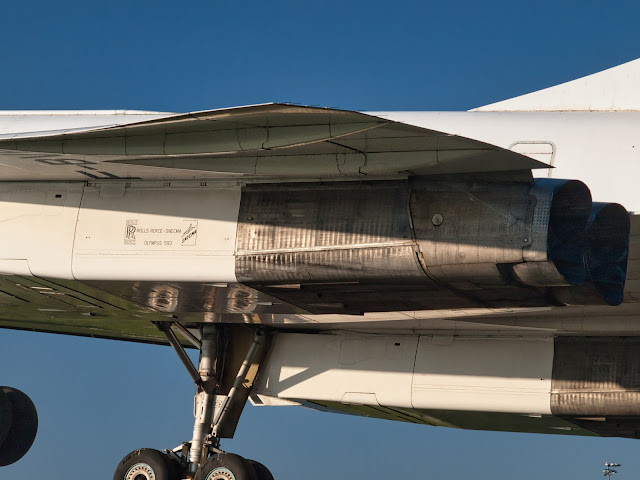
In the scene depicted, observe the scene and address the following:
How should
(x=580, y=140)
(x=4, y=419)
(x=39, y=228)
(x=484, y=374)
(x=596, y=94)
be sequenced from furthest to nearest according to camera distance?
(x=4, y=419) → (x=484, y=374) → (x=596, y=94) → (x=39, y=228) → (x=580, y=140)

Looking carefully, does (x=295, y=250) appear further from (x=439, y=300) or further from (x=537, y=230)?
(x=537, y=230)

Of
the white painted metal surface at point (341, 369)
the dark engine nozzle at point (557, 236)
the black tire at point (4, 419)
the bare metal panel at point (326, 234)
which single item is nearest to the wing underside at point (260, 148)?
the bare metal panel at point (326, 234)

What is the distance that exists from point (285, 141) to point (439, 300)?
266 centimetres

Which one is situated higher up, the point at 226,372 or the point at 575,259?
the point at 575,259

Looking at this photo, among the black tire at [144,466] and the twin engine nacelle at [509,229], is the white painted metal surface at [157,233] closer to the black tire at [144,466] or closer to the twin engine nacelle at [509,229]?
the twin engine nacelle at [509,229]

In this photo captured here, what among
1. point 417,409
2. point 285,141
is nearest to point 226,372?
point 417,409

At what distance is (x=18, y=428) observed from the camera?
19203mm

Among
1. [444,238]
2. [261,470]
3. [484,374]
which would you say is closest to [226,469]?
[261,470]

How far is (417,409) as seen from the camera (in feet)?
47.4

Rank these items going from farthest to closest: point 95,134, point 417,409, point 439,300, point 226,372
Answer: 1. point 226,372
2. point 417,409
3. point 439,300
4. point 95,134

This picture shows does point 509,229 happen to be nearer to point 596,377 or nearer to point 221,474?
point 596,377

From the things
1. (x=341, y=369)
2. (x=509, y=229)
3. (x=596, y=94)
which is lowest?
(x=341, y=369)

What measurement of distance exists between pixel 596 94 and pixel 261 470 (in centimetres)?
651

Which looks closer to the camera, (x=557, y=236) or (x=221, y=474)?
(x=557, y=236)
